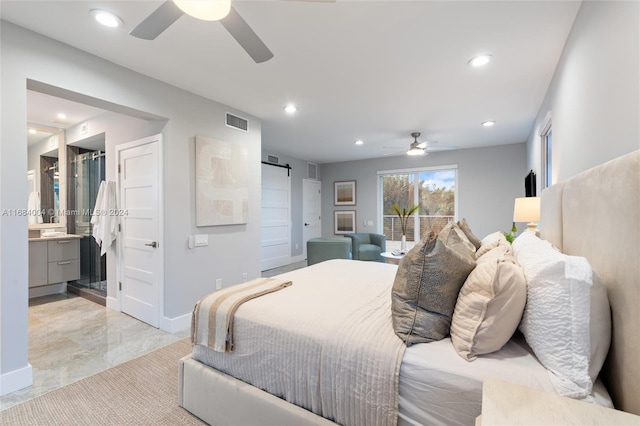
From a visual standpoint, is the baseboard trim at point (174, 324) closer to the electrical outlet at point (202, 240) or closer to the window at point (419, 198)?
the electrical outlet at point (202, 240)

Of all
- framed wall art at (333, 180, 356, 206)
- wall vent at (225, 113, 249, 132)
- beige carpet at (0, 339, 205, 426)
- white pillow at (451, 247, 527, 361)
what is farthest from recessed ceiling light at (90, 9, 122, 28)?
framed wall art at (333, 180, 356, 206)

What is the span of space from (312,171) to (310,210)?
1044 mm

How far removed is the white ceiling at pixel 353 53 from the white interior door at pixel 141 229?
0.96 meters

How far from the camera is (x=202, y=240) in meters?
3.26

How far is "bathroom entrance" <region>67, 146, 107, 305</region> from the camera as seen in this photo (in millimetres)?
4258

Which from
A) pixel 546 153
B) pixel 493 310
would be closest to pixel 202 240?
pixel 493 310

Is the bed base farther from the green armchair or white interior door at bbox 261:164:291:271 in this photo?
the green armchair

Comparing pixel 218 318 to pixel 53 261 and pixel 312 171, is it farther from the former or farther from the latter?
pixel 312 171

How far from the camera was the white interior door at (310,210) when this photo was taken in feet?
24.0

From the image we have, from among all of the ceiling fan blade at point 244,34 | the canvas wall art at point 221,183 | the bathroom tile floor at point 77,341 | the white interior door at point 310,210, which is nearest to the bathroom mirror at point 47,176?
the bathroom tile floor at point 77,341

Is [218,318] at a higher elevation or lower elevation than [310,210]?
lower

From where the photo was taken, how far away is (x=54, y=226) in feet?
14.0

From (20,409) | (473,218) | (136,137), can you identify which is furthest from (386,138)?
(20,409)

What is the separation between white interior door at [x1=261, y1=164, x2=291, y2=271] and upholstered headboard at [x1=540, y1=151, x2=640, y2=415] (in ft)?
17.6
